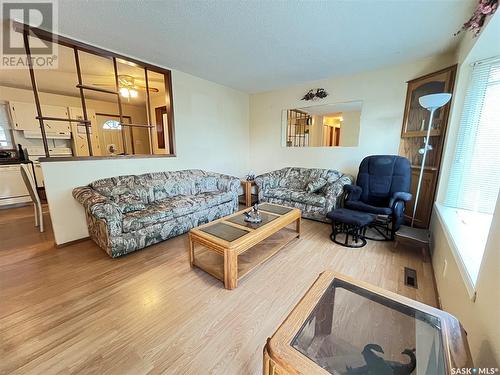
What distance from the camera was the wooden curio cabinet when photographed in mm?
2625

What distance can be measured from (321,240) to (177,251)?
183 cm

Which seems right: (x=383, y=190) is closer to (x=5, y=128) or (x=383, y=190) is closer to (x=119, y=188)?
(x=119, y=188)

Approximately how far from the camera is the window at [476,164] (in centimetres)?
179

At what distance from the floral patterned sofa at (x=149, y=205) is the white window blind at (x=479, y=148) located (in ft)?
9.46

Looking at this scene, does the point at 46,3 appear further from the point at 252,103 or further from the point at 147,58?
the point at 252,103

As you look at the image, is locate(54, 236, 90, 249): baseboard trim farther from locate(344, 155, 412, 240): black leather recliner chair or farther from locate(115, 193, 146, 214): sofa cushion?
locate(344, 155, 412, 240): black leather recliner chair

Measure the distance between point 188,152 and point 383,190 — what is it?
3249mm

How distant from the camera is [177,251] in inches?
97.1

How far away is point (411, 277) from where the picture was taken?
77.0 inches

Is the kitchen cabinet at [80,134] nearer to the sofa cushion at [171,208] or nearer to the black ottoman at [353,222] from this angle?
the sofa cushion at [171,208]

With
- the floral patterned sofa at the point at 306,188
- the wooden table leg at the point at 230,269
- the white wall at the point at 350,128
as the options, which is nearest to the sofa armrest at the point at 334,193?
the floral patterned sofa at the point at 306,188

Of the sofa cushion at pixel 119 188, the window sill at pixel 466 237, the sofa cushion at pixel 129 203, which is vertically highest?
the sofa cushion at pixel 119 188

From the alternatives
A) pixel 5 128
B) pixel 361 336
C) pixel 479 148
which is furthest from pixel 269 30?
pixel 5 128

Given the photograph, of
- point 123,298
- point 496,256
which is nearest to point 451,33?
point 496,256
